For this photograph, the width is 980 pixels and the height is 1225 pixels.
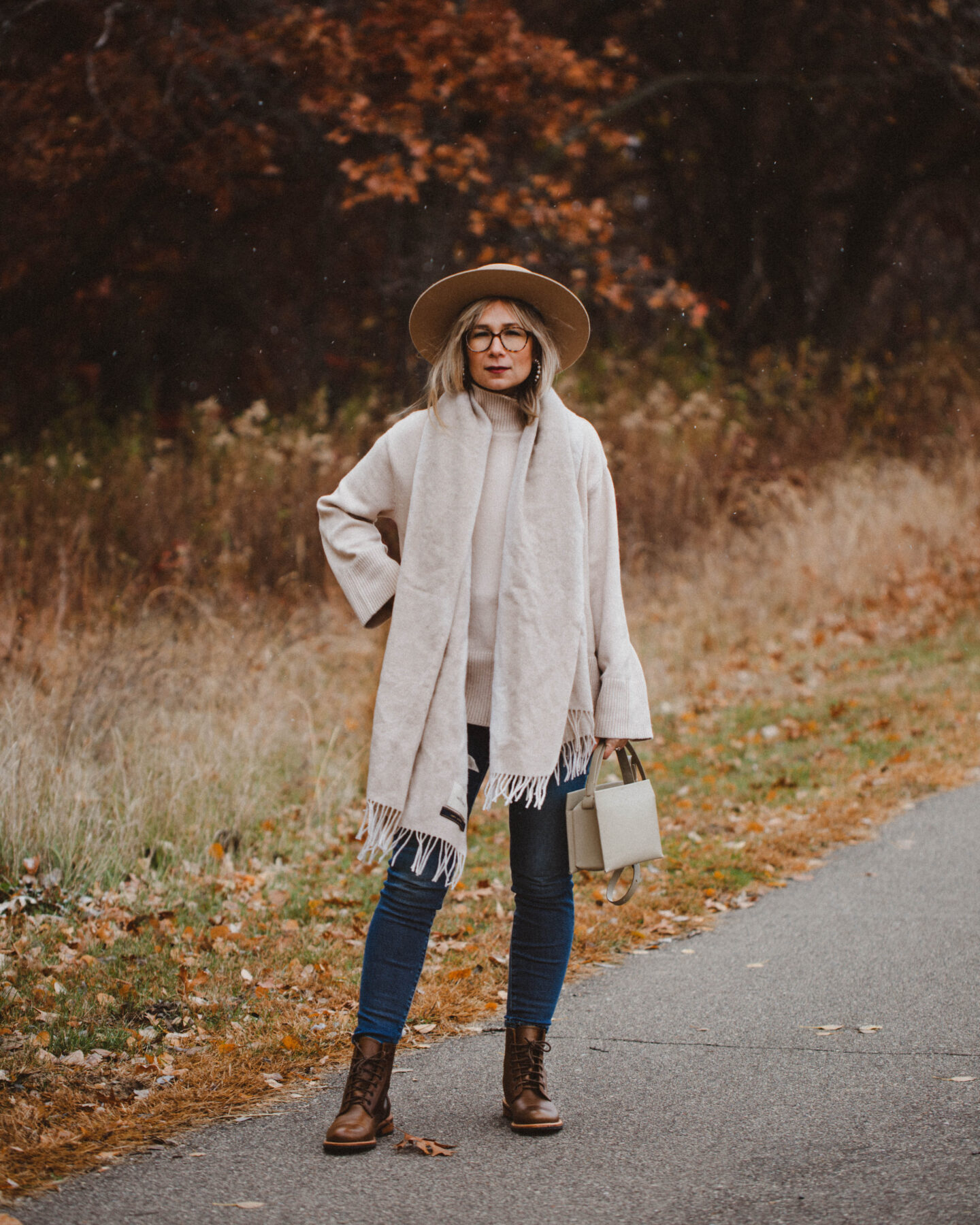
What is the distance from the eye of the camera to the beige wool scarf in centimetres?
314

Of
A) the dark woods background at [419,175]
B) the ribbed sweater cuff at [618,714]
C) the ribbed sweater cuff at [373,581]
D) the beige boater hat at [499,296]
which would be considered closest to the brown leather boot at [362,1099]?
the ribbed sweater cuff at [618,714]

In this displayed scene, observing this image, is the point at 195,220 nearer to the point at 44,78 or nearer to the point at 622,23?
the point at 44,78

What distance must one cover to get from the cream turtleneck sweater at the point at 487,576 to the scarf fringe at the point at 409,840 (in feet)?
1.02

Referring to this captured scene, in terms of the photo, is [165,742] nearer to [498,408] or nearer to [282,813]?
[282,813]

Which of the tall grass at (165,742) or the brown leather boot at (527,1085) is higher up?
the tall grass at (165,742)

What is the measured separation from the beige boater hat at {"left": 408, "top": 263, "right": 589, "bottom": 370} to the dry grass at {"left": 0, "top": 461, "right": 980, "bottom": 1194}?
2009 millimetres

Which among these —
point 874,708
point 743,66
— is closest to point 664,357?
point 743,66

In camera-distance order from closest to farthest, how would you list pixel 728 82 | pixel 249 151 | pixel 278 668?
1. pixel 278 668
2. pixel 249 151
3. pixel 728 82

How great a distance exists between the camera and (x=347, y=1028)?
13.1 feet

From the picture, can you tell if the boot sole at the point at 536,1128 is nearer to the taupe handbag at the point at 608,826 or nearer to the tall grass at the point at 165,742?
the taupe handbag at the point at 608,826

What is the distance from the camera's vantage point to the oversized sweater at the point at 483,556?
10.7ft

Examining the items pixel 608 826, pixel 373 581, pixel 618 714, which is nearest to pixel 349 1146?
pixel 608 826

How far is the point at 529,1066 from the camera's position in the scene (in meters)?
3.29

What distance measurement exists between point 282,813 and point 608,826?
351 centimetres
